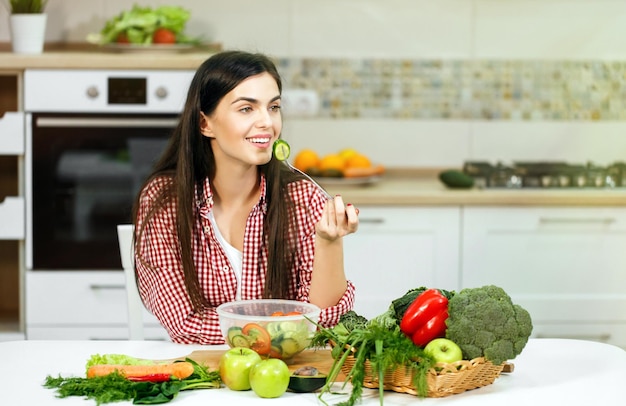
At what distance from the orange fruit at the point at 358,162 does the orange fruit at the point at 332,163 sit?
27mm

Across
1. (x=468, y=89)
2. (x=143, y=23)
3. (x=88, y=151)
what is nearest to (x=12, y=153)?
(x=88, y=151)

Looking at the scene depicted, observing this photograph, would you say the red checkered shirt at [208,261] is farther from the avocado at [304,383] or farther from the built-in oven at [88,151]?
the built-in oven at [88,151]

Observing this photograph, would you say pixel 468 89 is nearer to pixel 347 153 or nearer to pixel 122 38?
pixel 347 153

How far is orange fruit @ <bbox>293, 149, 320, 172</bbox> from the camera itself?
3.85 m

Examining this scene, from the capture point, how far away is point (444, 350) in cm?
172

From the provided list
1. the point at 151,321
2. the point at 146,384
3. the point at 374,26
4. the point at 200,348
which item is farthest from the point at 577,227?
the point at 146,384

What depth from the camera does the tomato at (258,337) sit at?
1.83 meters

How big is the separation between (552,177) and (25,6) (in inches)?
84.3

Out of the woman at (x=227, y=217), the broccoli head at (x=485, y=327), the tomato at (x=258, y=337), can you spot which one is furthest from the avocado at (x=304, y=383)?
Answer: the woman at (x=227, y=217)

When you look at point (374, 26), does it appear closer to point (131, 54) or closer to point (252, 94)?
point (131, 54)

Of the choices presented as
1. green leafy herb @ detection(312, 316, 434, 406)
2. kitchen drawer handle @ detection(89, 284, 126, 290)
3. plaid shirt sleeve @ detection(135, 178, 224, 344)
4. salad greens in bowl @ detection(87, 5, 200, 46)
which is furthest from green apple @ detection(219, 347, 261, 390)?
salad greens in bowl @ detection(87, 5, 200, 46)

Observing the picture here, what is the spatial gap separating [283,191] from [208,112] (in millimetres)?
269

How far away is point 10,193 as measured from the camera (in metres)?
4.02

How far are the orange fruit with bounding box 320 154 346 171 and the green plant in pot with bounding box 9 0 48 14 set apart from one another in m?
1.25
